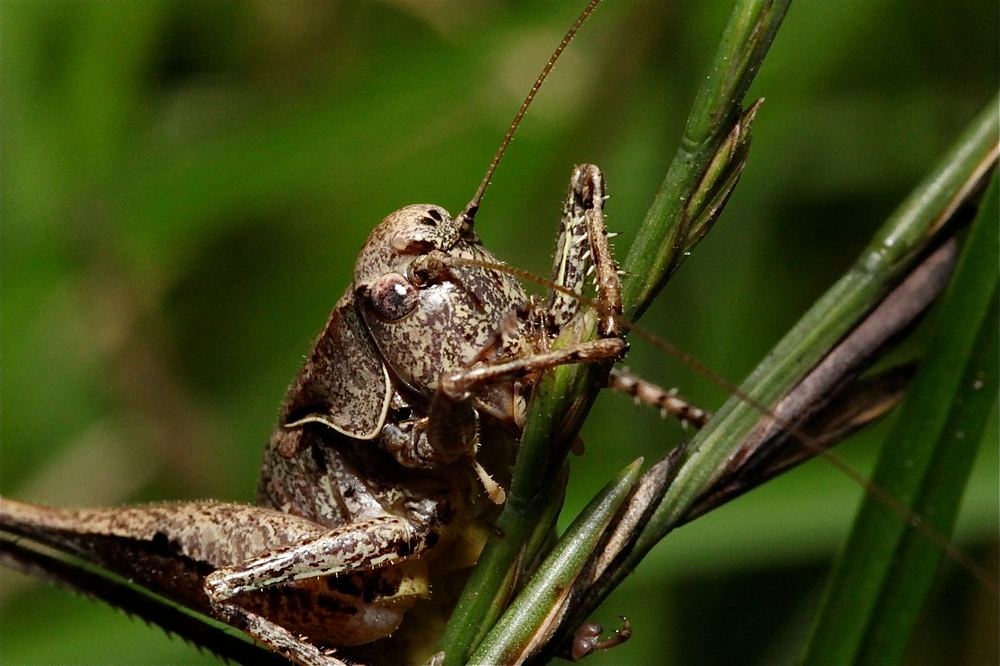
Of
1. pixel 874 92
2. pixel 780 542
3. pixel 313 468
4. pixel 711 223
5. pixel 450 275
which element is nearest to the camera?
pixel 711 223

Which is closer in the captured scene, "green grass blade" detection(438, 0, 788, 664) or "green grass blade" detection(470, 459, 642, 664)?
"green grass blade" detection(438, 0, 788, 664)

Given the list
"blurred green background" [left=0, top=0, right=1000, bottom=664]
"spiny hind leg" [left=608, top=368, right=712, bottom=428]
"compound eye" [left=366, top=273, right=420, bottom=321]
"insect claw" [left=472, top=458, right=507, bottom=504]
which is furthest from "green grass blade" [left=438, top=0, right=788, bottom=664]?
"blurred green background" [left=0, top=0, right=1000, bottom=664]

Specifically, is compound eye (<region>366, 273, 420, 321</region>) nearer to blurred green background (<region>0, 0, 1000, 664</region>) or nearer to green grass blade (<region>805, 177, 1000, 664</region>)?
blurred green background (<region>0, 0, 1000, 664</region>)

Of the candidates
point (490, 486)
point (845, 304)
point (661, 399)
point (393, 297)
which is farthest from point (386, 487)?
point (845, 304)

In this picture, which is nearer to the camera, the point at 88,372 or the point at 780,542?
the point at 780,542

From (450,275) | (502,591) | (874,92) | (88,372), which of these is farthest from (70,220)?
(874,92)

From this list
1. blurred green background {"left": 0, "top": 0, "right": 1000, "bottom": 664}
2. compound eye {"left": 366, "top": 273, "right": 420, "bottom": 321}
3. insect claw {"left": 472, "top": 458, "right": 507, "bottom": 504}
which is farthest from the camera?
blurred green background {"left": 0, "top": 0, "right": 1000, "bottom": 664}

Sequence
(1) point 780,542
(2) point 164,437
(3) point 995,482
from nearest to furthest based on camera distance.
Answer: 1. (3) point 995,482
2. (1) point 780,542
3. (2) point 164,437

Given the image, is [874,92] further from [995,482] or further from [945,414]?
[945,414]
